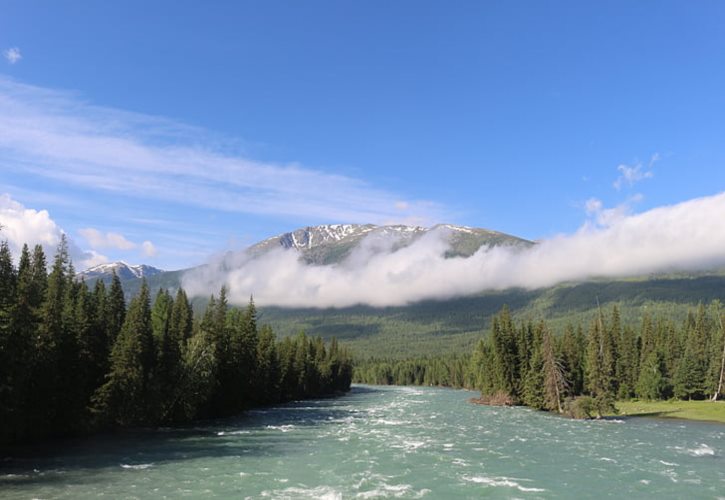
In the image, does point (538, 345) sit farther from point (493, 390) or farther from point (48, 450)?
point (48, 450)

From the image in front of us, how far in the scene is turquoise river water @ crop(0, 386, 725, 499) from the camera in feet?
130

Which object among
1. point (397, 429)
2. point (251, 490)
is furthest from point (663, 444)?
point (251, 490)

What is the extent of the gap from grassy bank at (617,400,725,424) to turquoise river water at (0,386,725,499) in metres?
17.2

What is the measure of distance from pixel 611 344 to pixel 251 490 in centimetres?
11875

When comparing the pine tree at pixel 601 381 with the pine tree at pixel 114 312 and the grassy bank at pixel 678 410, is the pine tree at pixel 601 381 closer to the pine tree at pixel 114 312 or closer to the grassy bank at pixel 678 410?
the grassy bank at pixel 678 410

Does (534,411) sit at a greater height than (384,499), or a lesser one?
lesser

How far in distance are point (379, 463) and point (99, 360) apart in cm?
4164

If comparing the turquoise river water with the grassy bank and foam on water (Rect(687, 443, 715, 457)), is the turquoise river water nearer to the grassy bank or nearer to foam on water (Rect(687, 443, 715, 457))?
foam on water (Rect(687, 443, 715, 457))

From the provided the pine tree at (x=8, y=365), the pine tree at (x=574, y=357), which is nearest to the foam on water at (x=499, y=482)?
the pine tree at (x=8, y=365)

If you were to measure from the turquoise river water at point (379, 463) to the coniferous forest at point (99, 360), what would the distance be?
4223 millimetres

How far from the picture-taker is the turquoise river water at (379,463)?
39.8m

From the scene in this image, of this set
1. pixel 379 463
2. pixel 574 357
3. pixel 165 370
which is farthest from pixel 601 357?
pixel 165 370

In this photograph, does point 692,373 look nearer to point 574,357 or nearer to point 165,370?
point 574,357

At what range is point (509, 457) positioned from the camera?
54.3 metres
